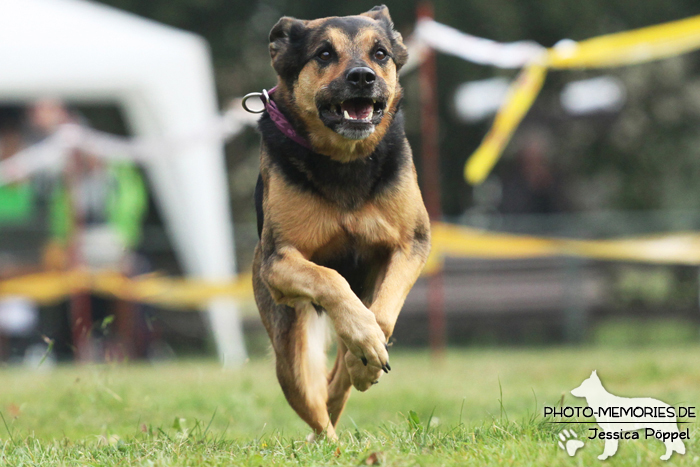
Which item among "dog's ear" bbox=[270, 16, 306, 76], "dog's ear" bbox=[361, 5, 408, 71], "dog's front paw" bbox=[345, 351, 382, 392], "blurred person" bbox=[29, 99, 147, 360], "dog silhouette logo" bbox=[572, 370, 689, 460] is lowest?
"blurred person" bbox=[29, 99, 147, 360]

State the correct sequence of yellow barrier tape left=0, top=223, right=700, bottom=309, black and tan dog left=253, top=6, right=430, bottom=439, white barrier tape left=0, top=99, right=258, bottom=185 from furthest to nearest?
yellow barrier tape left=0, top=223, right=700, bottom=309, white barrier tape left=0, top=99, right=258, bottom=185, black and tan dog left=253, top=6, right=430, bottom=439

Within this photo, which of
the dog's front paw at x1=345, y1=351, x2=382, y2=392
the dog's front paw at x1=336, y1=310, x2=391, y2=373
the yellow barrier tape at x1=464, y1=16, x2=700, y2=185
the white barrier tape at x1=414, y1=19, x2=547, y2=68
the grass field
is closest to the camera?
the grass field

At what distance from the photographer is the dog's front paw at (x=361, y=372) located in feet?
11.3

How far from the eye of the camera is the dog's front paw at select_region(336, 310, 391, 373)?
3318mm

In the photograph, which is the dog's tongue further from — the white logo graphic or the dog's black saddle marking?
the white logo graphic

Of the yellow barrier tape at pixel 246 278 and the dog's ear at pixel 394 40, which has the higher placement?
the dog's ear at pixel 394 40

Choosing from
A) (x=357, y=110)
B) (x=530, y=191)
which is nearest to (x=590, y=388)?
(x=357, y=110)

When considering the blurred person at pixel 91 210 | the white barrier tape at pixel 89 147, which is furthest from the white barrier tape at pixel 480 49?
the blurred person at pixel 91 210

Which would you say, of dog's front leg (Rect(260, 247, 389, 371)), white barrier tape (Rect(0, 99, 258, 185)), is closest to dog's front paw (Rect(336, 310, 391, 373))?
dog's front leg (Rect(260, 247, 389, 371))

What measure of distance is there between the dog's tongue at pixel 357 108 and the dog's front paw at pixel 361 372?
1.01m

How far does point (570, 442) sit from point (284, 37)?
2218 mm

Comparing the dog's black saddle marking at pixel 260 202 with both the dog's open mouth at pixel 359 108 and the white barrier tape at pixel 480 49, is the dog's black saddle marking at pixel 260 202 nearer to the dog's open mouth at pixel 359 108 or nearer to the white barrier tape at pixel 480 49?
the dog's open mouth at pixel 359 108

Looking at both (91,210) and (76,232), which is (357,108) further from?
(91,210)

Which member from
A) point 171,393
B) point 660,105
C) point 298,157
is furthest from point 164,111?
point 660,105
